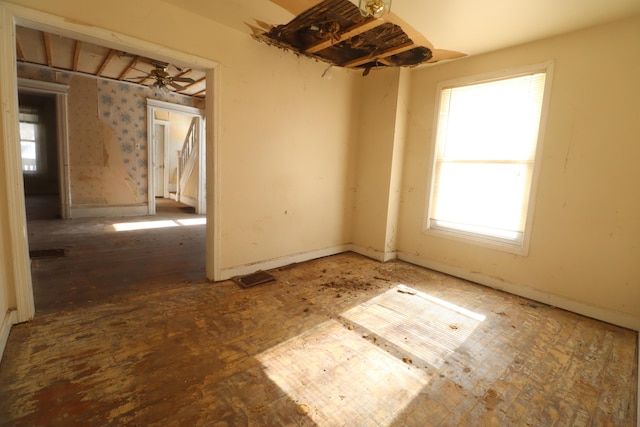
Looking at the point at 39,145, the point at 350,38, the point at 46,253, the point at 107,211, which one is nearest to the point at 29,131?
the point at 39,145

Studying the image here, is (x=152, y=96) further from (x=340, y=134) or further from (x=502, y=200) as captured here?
(x=502, y=200)

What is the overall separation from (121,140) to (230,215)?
4.75m

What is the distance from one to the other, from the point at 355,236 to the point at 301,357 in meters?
2.84

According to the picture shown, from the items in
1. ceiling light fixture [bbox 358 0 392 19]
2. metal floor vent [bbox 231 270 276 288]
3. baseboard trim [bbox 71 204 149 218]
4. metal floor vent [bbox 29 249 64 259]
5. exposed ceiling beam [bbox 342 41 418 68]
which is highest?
exposed ceiling beam [bbox 342 41 418 68]

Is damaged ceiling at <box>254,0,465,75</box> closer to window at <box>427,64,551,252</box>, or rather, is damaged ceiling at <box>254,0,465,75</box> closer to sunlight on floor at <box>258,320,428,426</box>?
window at <box>427,64,551,252</box>

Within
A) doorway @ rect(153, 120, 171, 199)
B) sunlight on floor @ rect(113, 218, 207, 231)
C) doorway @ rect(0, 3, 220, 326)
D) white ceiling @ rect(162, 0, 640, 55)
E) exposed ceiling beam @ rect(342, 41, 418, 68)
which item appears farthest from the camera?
doorway @ rect(153, 120, 171, 199)

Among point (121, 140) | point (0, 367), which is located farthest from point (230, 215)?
point (121, 140)

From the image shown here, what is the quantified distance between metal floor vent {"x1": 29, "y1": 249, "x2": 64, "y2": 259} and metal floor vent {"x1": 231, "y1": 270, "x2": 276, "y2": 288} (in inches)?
98.3

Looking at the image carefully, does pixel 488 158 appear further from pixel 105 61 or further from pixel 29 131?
pixel 29 131

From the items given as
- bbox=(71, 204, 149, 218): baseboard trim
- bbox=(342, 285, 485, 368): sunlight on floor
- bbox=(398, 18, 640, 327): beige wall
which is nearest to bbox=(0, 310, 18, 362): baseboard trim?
bbox=(342, 285, 485, 368): sunlight on floor

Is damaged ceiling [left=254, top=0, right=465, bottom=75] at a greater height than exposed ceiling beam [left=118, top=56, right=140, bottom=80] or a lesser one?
lesser

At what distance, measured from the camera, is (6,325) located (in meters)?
1.98

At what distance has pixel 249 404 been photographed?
5.11ft

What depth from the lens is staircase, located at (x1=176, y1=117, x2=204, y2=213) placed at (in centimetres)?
757
